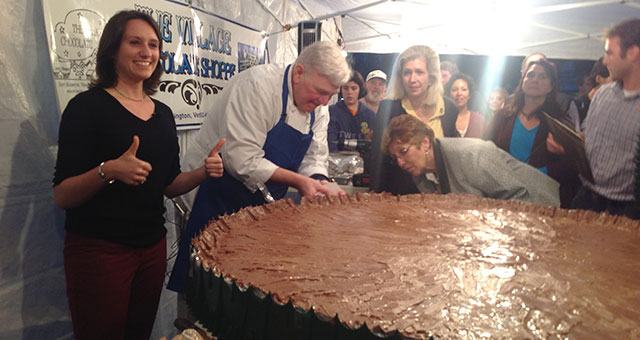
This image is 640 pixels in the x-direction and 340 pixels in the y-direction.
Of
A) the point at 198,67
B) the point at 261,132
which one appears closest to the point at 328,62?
the point at 261,132

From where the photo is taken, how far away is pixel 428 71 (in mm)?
3037

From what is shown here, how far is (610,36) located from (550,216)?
1950 mm

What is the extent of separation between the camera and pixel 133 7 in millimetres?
2137

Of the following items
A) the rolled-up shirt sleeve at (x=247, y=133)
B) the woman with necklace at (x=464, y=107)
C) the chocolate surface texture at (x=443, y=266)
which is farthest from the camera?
the woman with necklace at (x=464, y=107)

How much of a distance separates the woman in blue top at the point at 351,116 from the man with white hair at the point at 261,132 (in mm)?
982

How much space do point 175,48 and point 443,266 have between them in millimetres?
2045

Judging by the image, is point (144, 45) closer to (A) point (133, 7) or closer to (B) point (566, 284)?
(A) point (133, 7)

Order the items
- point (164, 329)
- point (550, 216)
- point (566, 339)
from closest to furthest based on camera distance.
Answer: point (566, 339) < point (550, 216) < point (164, 329)

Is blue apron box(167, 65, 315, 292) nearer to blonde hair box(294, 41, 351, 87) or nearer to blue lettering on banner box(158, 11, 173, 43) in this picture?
blonde hair box(294, 41, 351, 87)

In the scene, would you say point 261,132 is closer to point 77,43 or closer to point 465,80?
point 77,43

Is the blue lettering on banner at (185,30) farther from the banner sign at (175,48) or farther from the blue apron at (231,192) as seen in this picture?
the blue apron at (231,192)

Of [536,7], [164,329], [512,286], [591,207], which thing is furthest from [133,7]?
[591,207]

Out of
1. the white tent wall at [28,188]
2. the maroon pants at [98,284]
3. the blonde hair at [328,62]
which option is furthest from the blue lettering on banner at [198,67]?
the maroon pants at [98,284]

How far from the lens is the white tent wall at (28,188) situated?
1640mm
